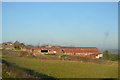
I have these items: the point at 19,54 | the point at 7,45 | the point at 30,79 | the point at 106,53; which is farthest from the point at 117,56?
the point at 7,45

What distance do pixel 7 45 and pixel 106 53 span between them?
3081cm

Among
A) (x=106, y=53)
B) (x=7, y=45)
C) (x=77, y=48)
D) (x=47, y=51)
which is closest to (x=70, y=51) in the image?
(x=77, y=48)

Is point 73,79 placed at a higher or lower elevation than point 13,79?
lower

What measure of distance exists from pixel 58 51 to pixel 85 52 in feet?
23.0

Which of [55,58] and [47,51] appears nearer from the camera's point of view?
[55,58]

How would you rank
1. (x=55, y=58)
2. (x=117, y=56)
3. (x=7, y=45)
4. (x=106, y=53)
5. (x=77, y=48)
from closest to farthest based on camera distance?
(x=117, y=56) → (x=55, y=58) → (x=106, y=53) → (x=77, y=48) → (x=7, y=45)

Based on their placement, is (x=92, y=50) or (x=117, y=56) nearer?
(x=117, y=56)

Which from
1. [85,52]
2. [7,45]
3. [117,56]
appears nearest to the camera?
[117,56]

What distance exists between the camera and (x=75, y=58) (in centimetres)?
3581

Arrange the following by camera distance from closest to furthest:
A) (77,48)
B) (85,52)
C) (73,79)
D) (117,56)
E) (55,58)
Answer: (73,79) < (117,56) < (55,58) < (85,52) < (77,48)

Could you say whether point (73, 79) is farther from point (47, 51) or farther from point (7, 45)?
point (7, 45)

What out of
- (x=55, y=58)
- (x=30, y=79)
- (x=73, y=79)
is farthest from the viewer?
(x=55, y=58)

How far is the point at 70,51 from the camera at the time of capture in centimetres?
4800

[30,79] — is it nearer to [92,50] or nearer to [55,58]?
[55,58]
